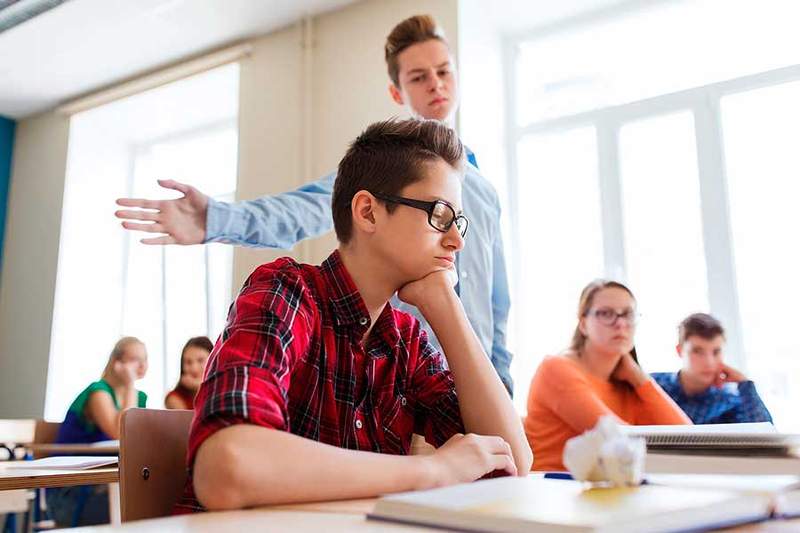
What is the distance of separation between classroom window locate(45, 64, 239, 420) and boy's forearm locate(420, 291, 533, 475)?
411cm

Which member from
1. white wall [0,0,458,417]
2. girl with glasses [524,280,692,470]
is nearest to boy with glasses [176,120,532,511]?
girl with glasses [524,280,692,470]

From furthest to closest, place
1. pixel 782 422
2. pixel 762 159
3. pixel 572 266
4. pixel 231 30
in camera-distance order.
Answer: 1. pixel 231 30
2. pixel 572 266
3. pixel 762 159
4. pixel 782 422

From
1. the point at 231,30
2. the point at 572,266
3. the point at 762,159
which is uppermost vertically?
the point at 231,30

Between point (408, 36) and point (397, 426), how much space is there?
3.85 ft

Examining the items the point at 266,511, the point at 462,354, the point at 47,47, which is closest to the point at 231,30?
the point at 47,47

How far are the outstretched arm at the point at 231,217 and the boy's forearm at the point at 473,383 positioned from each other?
0.57m

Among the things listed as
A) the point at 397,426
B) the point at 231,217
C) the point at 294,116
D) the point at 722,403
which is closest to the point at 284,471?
the point at 397,426

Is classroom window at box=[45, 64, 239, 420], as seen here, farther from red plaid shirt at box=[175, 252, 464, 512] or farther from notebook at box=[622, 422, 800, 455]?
notebook at box=[622, 422, 800, 455]

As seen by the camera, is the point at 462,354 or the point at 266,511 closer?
the point at 266,511

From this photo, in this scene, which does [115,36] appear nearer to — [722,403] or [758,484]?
[722,403]

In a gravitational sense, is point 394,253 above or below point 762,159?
below

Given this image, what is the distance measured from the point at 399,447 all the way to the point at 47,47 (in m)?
4.75

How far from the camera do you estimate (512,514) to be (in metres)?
0.56

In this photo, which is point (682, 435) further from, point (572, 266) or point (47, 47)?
point (47, 47)
